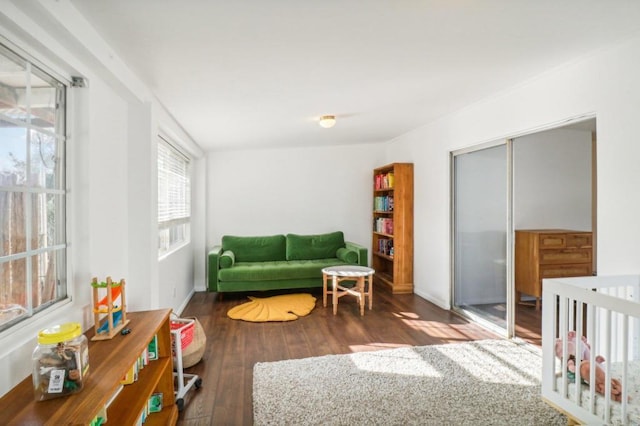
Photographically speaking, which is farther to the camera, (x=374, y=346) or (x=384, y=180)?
(x=384, y=180)

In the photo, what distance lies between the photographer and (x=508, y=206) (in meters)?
3.30

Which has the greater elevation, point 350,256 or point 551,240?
point 551,240

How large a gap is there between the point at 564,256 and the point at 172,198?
456 centimetres

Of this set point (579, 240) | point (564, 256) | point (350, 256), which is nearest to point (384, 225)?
point (350, 256)

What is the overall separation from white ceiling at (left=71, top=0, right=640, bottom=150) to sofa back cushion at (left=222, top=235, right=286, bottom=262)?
2.26m

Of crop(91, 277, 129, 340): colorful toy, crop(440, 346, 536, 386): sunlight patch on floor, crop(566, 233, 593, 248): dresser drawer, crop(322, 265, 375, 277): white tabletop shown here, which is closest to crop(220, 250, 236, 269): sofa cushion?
crop(322, 265, 375, 277): white tabletop

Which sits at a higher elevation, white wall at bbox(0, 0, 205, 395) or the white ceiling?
the white ceiling

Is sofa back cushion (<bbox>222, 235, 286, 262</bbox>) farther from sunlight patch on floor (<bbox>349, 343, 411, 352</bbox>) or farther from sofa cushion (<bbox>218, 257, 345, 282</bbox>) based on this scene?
sunlight patch on floor (<bbox>349, 343, 411, 352</bbox>)

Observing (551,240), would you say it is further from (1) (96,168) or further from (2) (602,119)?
(1) (96,168)

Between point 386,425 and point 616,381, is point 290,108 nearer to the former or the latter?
→ point 386,425

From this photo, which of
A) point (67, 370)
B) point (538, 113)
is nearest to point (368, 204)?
point (538, 113)

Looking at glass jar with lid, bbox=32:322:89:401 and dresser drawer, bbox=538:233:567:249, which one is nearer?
glass jar with lid, bbox=32:322:89:401

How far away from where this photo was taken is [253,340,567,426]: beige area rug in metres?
2.03

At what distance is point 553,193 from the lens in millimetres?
3904
